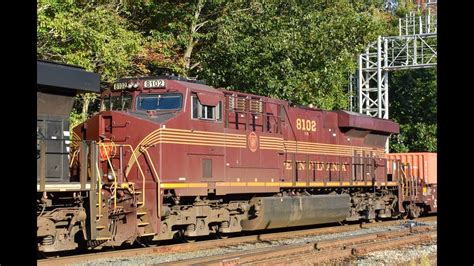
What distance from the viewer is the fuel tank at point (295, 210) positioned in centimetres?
1563

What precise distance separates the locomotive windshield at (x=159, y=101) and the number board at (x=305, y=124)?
213 inches

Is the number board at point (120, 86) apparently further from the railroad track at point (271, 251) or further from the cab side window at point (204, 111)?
the railroad track at point (271, 251)

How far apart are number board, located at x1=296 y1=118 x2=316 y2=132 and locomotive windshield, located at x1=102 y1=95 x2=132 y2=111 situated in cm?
588

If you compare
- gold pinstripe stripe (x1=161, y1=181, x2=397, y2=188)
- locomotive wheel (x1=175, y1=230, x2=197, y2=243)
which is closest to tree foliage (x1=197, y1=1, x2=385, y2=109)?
gold pinstripe stripe (x1=161, y1=181, x2=397, y2=188)

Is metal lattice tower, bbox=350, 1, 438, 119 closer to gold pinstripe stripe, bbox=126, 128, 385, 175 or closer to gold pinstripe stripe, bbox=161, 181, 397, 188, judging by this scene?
gold pinstripe stripe, bbox=161, 181, 397, 188

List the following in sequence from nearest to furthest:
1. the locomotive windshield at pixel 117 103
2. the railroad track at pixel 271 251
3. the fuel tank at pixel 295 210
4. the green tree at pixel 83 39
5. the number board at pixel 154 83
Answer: the railroad track at pixel 271 251 → the number board at pixel 154 83 → the locomotive windshield at pixel 117 103 → the fuel tank at pixel 295 210 → the green tree at pixel 83 39

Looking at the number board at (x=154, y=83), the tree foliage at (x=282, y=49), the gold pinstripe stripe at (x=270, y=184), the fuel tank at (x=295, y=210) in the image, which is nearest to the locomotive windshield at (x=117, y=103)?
the number board at (x=154, y=83)

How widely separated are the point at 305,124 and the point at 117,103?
6.46 meters

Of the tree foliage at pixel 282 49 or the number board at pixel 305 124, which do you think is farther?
the tree foliage at pixel 282 49

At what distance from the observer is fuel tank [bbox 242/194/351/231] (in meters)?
15.6

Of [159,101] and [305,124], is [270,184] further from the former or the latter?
[159,101]

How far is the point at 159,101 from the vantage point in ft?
44.7

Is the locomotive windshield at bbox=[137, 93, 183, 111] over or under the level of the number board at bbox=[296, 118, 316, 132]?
over
